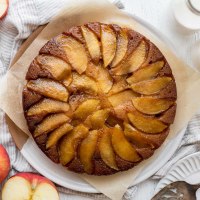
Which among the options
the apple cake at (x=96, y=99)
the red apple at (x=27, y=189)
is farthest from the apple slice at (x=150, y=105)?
the red apple at (x=27, y=189)

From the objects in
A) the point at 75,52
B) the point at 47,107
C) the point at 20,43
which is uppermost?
the point at 75,52

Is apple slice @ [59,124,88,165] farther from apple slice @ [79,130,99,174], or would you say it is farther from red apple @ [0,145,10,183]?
red apple @ [0,145,10,183]

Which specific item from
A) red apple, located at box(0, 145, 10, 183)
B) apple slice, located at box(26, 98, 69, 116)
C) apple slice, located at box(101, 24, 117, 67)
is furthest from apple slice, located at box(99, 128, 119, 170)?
red apple, located at box(0, 145, 10, 183)

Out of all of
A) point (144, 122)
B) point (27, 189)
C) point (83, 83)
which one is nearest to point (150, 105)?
point (144, 122)

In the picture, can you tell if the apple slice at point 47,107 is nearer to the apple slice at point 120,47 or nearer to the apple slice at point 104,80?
the apple slice at point 104,80

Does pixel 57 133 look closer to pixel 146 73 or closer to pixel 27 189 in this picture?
pixel 27 189

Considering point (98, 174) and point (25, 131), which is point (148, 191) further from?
point (25, 131)
